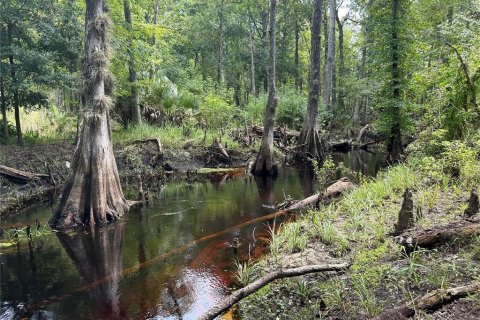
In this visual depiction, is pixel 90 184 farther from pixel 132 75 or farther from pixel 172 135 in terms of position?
pixel 132 75

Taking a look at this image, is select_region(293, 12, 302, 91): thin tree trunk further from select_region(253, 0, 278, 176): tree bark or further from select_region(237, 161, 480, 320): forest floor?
select_region(237, 161, 480, 320): forest floor

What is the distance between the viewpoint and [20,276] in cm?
683

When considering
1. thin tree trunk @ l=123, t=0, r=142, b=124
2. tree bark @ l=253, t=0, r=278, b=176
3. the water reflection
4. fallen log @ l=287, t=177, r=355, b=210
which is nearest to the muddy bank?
tree bark @ l=253, t=0, r=278, b=176

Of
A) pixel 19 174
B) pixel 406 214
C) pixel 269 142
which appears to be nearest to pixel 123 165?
pixel 19 174

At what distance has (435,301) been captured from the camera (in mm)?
3396

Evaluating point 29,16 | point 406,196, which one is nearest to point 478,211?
point 406,196

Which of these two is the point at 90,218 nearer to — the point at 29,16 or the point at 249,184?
the point at 249,184

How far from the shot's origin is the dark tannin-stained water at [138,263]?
563 centimetres

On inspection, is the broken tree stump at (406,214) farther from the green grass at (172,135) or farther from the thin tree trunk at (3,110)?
the thin tree trunk at (3,110)

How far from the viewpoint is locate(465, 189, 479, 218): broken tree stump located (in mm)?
5125

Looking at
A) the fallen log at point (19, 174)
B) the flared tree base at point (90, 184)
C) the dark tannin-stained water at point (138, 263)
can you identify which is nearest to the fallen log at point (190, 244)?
the dark tannin-stained water at point (138, 263)

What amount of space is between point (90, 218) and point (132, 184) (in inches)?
209

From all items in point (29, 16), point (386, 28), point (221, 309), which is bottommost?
point (221, 309)

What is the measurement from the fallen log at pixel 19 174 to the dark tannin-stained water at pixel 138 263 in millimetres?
2482
